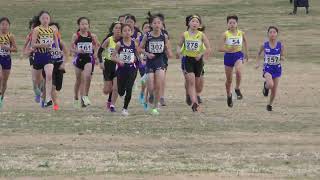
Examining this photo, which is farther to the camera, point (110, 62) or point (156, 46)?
point (110, 62)

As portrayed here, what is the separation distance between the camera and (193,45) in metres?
17.3

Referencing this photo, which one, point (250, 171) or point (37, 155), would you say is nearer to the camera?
point (250, 171)

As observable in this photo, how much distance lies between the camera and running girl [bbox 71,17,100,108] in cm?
1819

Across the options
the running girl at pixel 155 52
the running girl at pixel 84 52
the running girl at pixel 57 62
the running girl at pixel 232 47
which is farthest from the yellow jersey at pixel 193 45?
the running girl at pixel 57 62

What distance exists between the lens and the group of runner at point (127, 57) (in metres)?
16.7

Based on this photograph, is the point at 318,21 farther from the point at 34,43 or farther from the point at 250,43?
the point at 34,43

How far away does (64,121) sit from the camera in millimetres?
15344

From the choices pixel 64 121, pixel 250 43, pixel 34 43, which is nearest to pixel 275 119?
pixel 64 121

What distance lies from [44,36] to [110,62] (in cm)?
147

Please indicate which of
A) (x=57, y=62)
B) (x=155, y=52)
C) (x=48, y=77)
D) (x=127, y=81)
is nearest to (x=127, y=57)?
(x=127, y=81)

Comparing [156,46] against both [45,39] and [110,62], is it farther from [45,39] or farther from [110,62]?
[45,39]

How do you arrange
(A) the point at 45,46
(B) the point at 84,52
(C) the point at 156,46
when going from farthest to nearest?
(B) the point at 84,52, (A) the point at 45,46, (C) the point at 156,46

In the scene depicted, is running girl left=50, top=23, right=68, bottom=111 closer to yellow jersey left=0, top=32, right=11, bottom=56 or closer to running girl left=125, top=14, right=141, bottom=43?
→ yellow jersey left=0, top=32, right=11, bottom=56

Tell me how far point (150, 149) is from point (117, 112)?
191 inches
